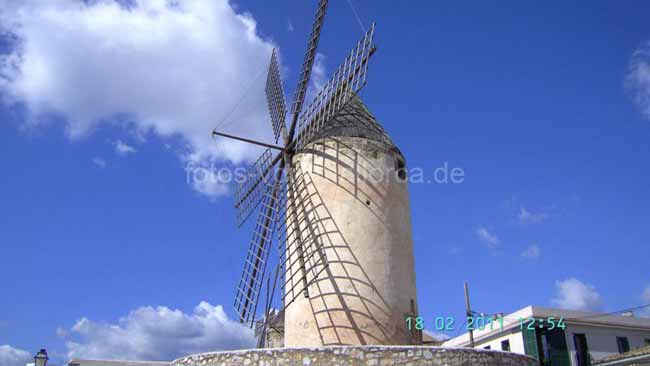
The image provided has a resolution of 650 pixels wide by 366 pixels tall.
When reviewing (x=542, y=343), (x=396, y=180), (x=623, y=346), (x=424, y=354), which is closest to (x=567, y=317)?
(x=542, y=343)

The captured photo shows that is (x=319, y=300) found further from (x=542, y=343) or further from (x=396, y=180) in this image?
(x=542, y=343)

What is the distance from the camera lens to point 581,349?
1434 cm

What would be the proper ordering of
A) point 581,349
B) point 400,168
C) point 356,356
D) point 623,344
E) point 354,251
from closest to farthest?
point 356,356
point 354,251
point 400,168
point 581,349
point 623,344

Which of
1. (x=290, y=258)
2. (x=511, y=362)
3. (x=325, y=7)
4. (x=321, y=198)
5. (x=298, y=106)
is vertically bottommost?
(x=511, y=362)

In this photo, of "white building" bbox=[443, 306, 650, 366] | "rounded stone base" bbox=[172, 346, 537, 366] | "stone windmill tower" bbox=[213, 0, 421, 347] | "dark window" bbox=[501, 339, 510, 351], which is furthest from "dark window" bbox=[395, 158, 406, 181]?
"dark window" bbox=[501, 339, 510, 351]

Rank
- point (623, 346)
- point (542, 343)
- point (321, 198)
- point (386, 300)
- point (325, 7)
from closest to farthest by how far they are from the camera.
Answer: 1. point (386, 300)
2. point (321, 198)
3. point (325, 7)
4. point (542, 343)
5. point (623, 346)

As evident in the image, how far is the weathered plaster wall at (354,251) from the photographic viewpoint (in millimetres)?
8898

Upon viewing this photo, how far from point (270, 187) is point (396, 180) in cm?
276

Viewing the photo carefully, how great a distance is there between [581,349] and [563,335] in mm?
658

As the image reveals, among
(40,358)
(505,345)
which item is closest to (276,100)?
(40,358)

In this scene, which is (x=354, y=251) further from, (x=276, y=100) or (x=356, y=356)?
(x=276, y=100)

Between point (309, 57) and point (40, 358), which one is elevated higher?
point (309, 57)

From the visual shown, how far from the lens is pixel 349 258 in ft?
30.0

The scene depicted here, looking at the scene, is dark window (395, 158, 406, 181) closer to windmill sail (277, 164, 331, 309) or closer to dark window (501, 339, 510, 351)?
windmill sail (277, 164, 331, 309)
